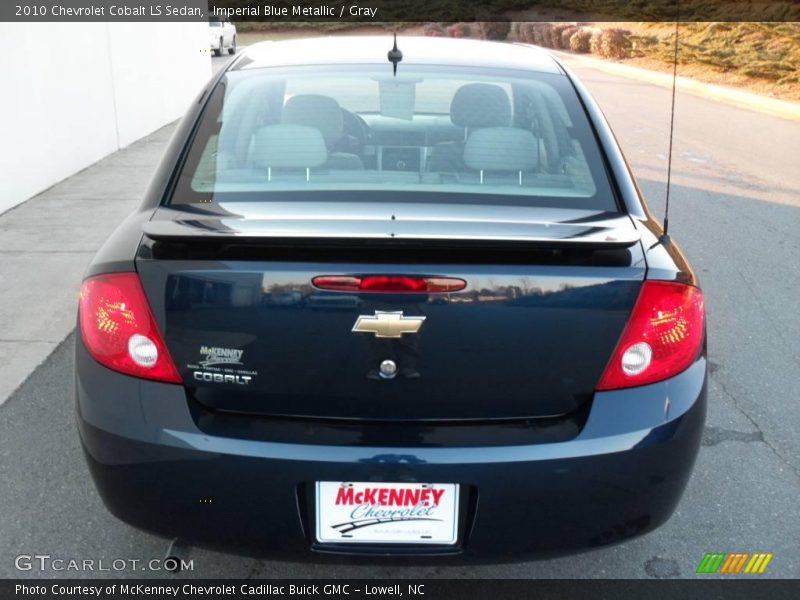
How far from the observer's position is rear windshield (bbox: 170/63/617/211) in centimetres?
246

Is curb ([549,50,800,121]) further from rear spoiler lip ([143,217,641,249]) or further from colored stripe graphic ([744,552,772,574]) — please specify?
rear spoiler lip ([143,217,641,249])

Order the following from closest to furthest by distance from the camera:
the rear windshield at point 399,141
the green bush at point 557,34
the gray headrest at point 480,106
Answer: the rear windshield at point 399,141
the gray headrest at point 480,106
the green bush at point 557,34

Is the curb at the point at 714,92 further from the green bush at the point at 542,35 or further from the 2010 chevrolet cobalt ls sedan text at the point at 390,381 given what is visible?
the 2010 chevrolet cobalt ls sedan text at the point at 390,381

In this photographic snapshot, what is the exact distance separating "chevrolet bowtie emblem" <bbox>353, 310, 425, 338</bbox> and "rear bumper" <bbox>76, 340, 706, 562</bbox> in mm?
291

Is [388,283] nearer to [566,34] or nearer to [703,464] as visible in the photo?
[703,464]

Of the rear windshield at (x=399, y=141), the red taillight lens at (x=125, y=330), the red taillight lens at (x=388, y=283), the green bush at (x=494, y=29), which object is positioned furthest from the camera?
the green bush at (x=494, y=29)

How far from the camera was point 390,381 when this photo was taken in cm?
203

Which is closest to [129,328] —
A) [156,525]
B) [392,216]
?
[156,525]

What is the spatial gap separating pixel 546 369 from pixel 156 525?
109cm

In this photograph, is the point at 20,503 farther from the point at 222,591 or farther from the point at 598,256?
the point at 598,256

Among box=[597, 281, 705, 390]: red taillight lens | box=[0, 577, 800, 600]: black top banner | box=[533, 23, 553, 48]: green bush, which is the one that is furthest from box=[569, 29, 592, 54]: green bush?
box=[597, 281, 705, 390]: red taillight lens

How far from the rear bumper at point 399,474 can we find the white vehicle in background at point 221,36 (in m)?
27.1

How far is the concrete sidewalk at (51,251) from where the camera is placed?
4.39 metres

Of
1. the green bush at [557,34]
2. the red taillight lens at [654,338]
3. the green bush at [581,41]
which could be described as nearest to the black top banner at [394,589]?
the red taillight lens at [654,338]
